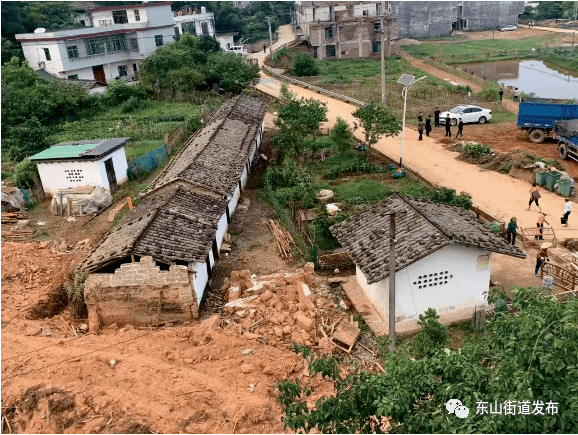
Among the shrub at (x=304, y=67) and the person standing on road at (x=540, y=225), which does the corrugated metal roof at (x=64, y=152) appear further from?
the shrub at (x=304, y=67)

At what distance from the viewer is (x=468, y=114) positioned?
32562mm

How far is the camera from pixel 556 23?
85.2 m

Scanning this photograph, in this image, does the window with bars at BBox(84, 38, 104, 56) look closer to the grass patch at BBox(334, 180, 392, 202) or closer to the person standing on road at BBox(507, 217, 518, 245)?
the grass patch at BBox(334, 180, 392, 202)

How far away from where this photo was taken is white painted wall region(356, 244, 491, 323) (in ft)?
44.4

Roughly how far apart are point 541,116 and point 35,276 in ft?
87.9

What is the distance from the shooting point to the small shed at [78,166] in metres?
23.3

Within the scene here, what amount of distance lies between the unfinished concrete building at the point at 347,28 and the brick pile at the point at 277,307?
4926 centimetres

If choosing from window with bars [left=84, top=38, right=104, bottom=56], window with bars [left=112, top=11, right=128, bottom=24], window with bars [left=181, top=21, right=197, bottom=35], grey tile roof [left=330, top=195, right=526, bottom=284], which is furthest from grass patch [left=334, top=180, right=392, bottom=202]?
window with bars [left=181, top=21, right=197, bottom=35]

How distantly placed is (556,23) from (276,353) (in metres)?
93.9

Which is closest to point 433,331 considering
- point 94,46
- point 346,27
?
point 94,46

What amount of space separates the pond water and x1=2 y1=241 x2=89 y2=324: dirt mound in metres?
41.6

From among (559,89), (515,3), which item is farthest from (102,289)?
(515,3)

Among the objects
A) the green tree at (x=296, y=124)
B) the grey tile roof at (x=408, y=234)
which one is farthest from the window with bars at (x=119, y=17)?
the grey tile roof at (x=408, y=234)

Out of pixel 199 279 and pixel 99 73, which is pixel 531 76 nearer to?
pixel 99 73
